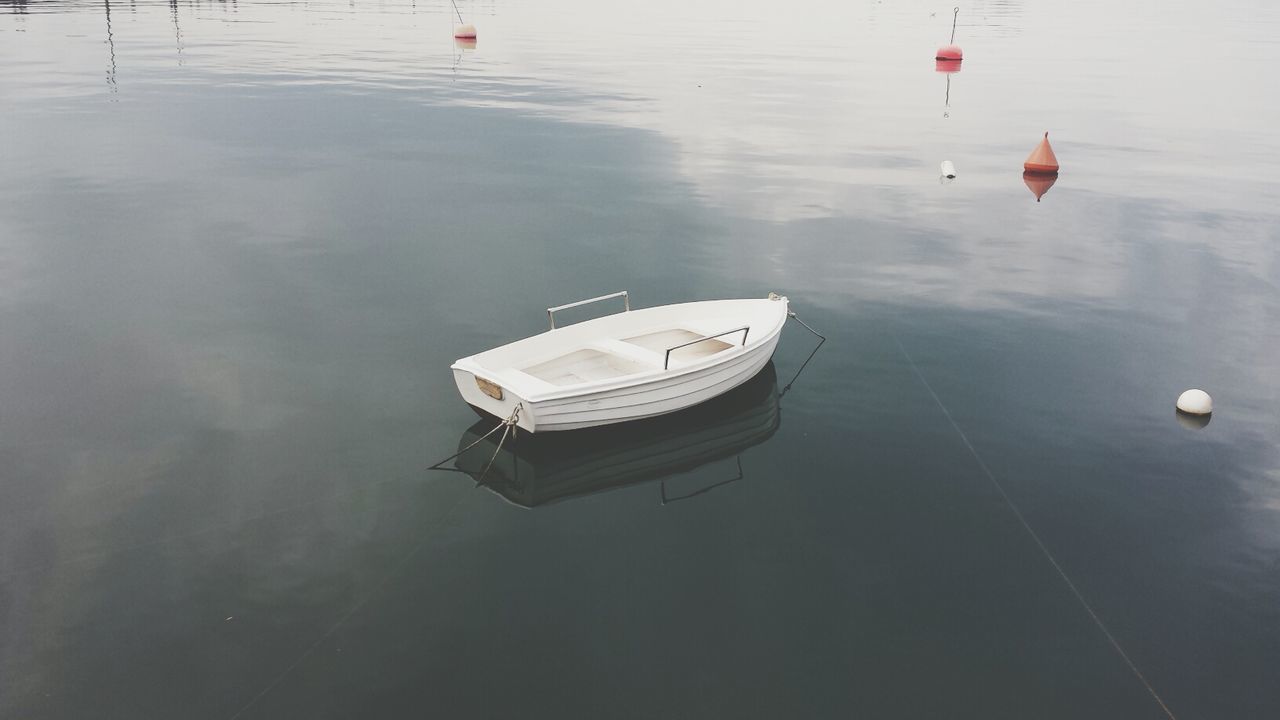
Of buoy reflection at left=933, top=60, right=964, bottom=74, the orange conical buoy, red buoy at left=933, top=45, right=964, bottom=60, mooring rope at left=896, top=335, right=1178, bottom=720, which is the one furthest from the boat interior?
red buoy at left=933, top=45, right=964, bottom=60

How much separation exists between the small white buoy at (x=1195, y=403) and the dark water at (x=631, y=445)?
329mm

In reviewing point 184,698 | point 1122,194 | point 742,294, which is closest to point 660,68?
point 1122,194

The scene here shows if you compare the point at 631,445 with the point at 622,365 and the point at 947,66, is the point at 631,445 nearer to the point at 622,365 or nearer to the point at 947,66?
the point at 622,365

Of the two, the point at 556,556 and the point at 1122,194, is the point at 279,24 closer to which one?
the point at 1122,194

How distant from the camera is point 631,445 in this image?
53.8ft

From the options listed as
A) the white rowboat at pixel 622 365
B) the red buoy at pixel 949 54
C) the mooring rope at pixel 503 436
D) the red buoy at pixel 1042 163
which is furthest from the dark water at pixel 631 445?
the red buoy at pixel 949 54

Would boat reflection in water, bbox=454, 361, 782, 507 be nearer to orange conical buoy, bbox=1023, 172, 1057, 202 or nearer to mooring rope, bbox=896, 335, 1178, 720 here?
mooring rope, bbox=896, 335, 1178, 720

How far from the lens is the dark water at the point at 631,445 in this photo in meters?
11.0

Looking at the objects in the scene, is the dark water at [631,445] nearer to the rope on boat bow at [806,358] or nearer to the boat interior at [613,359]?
the rope on boat bow at [806,358]

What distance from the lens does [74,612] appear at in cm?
1152

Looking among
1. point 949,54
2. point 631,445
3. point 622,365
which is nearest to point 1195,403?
point 631,445

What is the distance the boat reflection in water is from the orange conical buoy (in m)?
24.0

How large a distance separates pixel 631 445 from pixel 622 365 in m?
2.02

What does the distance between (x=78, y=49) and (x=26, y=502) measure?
78.1 m
